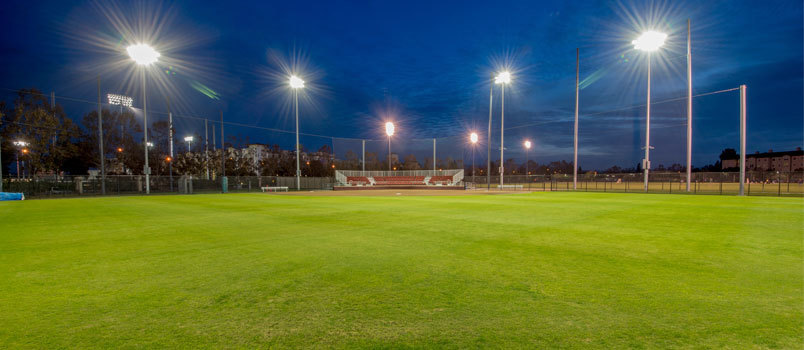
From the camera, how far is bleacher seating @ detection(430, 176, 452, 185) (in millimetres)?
52122

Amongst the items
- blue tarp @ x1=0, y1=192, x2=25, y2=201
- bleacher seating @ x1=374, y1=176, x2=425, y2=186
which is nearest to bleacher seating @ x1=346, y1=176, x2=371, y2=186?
bleacher seating @ x1=374, y1=176, x2=425, y2=186

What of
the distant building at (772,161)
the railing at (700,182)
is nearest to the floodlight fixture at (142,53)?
the railing at (700,182)

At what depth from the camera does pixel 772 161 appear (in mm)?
133500

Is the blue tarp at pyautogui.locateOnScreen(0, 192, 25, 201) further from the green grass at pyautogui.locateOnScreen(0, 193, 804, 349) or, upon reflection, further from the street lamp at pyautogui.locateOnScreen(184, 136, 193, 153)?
the street lamp at pyautogui.locateOnScreen(184, 136, 193, 153)

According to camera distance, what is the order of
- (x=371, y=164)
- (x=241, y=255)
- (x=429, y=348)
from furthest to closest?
(x=371, y=164)
(x=241, y=255)
(x=429, y=348)

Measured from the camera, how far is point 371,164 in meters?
101

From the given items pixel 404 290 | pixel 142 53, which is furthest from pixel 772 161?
pixel 142 53

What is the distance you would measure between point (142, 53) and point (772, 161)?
197055mm

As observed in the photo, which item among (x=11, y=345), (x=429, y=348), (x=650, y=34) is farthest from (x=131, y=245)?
(x=650, y=34)

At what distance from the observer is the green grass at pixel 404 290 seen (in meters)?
3.09

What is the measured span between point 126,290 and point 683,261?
857 centimetres

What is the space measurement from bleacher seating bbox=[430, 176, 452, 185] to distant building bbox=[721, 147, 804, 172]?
135909 millimetres

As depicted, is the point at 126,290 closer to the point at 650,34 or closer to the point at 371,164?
the point at 650,34

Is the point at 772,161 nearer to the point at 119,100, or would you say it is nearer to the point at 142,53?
the point at 142,53
